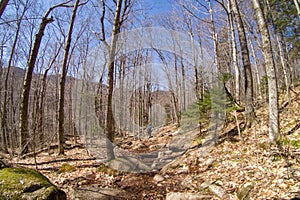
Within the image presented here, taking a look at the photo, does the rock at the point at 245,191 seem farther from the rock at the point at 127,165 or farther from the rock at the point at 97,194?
the rock at the point at 127,165

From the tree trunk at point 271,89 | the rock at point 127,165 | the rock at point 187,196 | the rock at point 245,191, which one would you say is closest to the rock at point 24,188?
the rock at point 187,196

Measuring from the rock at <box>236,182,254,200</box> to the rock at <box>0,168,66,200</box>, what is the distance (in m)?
2.90

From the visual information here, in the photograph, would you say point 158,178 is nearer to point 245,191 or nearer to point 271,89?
point 245,191

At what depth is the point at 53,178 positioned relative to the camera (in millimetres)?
5188

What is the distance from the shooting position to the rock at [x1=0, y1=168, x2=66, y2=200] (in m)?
2.63

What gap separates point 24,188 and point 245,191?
3506 millimetres

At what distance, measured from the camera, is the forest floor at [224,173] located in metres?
3.11

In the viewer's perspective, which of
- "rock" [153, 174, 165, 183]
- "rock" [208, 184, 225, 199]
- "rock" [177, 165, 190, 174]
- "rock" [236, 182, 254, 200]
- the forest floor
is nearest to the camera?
"rock" [236, 182, 254, 200]

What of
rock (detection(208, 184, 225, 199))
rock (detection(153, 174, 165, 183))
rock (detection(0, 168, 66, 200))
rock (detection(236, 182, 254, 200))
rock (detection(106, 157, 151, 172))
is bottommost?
rock (detection(153, 174, 165, 183))

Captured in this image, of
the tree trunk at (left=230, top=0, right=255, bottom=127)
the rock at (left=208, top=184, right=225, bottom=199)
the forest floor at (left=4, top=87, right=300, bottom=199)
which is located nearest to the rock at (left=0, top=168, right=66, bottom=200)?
the forest floor at (left=4, top=87, right=300, bottom=199)

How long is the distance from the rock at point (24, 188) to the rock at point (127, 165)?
2.78m

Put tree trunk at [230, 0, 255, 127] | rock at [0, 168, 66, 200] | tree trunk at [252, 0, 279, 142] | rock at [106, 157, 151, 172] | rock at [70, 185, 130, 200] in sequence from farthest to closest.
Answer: tree trunk at [230, 0, 255, 127]
rock at [106, 157, 151, 172]
tree trunk at [252, 0, 279, 142]
rock at [70, 185, 130, 200]
rock at [0, 168, 66, 200]

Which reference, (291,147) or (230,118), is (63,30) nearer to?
(230,118)

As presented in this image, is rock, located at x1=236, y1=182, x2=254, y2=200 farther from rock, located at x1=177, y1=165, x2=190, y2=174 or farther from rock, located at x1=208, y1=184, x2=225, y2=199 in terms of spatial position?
rock, located at x1=177, y1=165, x2=190, y2=174
